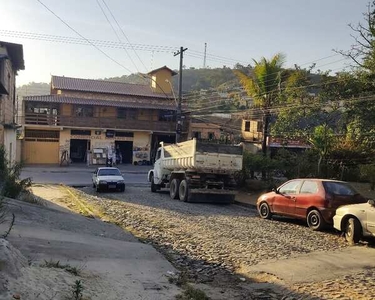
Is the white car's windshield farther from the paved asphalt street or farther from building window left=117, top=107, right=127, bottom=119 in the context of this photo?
building window left=117, top=107, right=127, bottom=119

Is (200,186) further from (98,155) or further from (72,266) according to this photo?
(98,155)

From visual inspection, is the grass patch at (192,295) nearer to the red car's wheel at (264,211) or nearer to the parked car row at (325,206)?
the parked car row at (325,206)

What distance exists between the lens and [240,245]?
9.97 m

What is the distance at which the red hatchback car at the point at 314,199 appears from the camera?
12.6m

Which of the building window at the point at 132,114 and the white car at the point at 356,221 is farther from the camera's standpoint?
the building window at the point at 132,114

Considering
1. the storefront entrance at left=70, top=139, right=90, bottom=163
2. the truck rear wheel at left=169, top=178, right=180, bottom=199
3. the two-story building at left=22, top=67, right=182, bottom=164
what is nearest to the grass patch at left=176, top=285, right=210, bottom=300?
the truck rear wheel at left=169, top=178, right=180, bottom=199

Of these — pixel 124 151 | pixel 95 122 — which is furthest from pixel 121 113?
pixel 124 151

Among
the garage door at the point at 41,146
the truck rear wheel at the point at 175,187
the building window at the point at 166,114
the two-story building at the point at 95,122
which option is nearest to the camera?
the truck rear wheel at the point at 175,187

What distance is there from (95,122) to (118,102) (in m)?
3.85

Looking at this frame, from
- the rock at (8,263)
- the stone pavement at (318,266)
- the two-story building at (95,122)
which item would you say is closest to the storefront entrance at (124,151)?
the two-story building at (95,122)

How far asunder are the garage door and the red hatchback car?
39.9 meters

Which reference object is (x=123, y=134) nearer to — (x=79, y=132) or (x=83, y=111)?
(x=79, y=132)

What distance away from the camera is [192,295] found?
5.99 m

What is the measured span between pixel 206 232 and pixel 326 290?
524 cm
